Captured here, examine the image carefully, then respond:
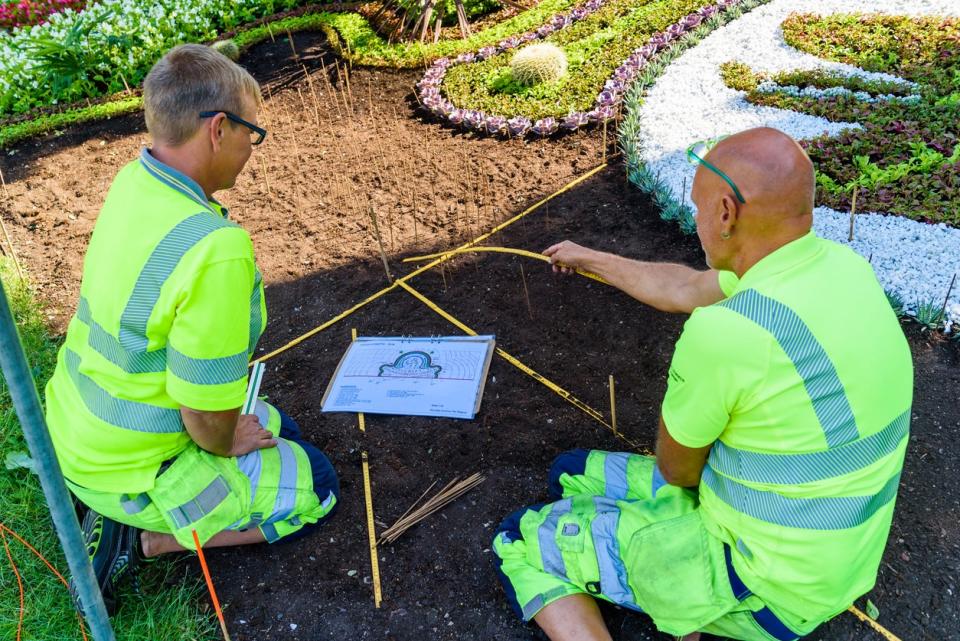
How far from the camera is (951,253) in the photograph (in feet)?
12.8

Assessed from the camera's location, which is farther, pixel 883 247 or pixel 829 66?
pixel 829 66

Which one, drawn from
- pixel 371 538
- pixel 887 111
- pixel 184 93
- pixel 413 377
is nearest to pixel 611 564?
pixel 371 538

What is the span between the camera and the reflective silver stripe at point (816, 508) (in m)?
1.89

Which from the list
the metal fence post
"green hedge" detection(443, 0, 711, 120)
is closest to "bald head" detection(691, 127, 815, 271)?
the metal fence post

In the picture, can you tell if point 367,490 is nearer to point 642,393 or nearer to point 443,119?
point 642,393

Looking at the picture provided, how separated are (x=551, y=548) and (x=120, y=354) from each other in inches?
59.9

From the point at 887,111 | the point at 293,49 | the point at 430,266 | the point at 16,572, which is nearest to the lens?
the point at 16,572

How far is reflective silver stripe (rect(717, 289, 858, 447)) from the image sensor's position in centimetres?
177

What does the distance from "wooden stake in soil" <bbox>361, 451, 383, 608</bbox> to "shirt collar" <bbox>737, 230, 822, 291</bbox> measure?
5.75 ft

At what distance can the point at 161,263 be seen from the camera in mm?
2158

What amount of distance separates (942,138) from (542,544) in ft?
13.1

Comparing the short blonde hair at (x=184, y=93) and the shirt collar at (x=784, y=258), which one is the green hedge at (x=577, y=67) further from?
the shirt collar at (x=784, y=258)

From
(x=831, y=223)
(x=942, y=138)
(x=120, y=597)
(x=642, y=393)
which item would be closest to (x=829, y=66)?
(x=942, y=138)

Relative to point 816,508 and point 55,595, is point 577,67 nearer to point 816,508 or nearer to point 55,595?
point 816,508
